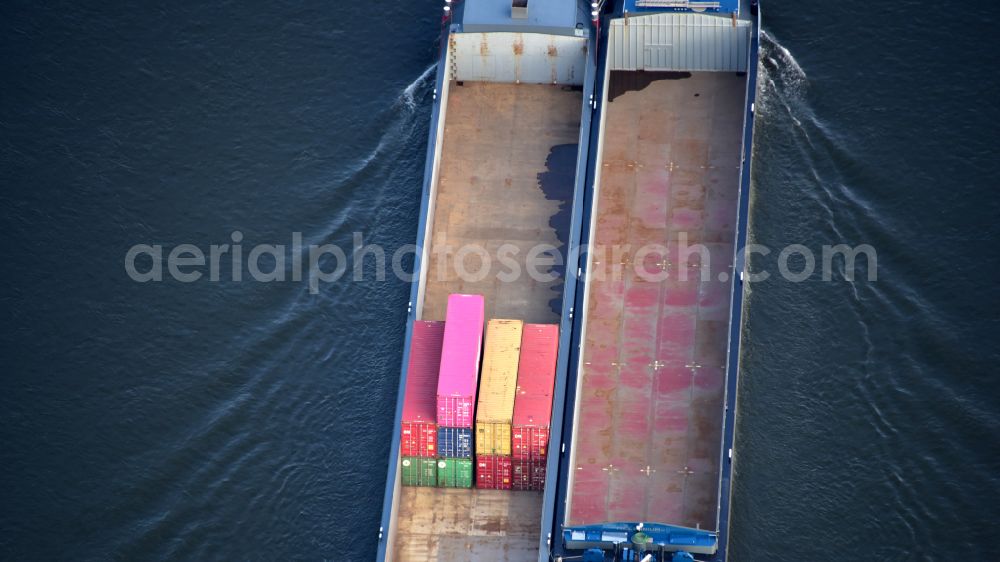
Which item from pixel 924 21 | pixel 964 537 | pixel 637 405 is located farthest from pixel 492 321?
pixel 924 21

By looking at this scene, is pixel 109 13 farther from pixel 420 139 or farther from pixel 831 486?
pixel 831 486

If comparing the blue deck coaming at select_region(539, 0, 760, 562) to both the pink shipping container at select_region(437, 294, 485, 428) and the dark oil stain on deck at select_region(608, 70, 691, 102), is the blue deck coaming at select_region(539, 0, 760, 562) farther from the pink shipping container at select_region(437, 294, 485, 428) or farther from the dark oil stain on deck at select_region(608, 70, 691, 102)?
the pink shipping container at select_region(437, 294, 485, 428)

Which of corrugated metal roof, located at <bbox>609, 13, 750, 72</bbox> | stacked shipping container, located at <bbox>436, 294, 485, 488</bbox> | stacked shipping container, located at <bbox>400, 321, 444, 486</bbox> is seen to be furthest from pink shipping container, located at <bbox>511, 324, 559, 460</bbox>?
corrugated metal roof, located at <bbox>609, 13, 750, 72</bbox>

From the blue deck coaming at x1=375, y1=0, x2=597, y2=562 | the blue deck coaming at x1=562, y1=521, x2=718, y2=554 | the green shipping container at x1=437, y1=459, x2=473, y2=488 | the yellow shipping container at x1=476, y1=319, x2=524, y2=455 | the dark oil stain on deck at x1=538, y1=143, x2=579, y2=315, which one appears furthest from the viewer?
the dark oil stain on deck at x1=538, y1=143, x2=579, y2=315

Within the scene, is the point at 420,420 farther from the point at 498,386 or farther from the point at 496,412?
the point at 498,386

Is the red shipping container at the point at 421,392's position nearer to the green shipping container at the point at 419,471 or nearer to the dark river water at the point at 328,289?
the green shipping container at the point at 419,471
